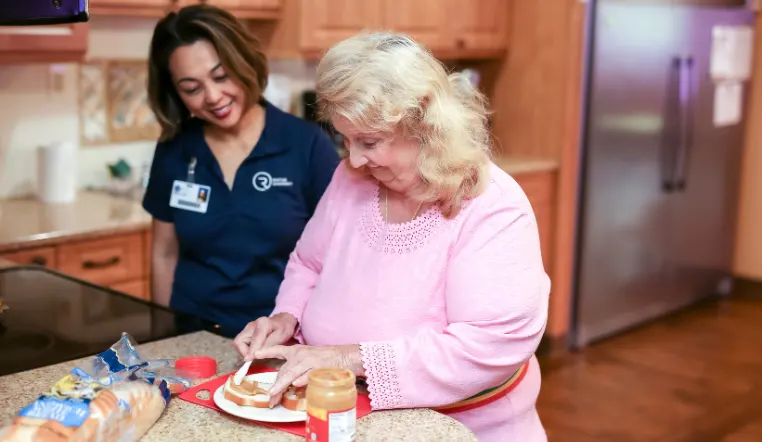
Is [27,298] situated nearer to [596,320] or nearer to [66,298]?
[66,298]

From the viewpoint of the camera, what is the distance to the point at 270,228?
214 centimetres

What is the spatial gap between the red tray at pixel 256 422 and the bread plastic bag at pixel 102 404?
25 mm

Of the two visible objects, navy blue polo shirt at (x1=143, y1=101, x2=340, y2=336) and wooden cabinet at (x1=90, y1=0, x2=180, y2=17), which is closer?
navy blue polo shirt at (x1=143, y1=101, x2=340, y2=336)

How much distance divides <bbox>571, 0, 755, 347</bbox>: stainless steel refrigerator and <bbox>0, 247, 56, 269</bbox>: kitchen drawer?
241cm

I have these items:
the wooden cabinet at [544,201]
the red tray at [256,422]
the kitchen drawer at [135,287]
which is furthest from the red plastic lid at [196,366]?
the wooden cabinet at [544,201]

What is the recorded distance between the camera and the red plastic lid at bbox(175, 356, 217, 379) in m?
1.56

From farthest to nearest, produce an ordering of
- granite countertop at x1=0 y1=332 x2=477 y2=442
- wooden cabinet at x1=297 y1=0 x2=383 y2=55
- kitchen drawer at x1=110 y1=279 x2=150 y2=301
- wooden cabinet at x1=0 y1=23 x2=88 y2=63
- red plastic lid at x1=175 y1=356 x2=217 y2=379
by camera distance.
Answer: wooden cabinet at x1=297 y1=0 x2=383 y2=55
kitchen drawer at x1=110 y1=279 x2=150 y2=301
wooden cabinet at x1=0 y1=23 x2=88 y2=63
red plastic lid at x1=175 y1=356 x2=217 y2=379
granite countertop at x1=0 y1=332 x2=477 y2=442

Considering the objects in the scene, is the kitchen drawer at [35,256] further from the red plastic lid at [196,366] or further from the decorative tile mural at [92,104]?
the red plastic lid at [196,366]

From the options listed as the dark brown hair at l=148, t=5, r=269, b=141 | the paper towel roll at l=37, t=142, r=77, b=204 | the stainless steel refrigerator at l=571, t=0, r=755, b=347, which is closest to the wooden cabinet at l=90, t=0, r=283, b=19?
the paper towel roll at l=37, t=142, r=77, b=204

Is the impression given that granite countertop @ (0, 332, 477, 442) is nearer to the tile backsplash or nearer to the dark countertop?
the dark countertop

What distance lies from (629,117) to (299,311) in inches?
117

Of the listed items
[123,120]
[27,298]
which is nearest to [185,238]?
[27,298]

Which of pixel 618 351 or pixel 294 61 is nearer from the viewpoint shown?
pixel 294 61

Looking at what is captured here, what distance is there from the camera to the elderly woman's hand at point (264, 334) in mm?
1590
